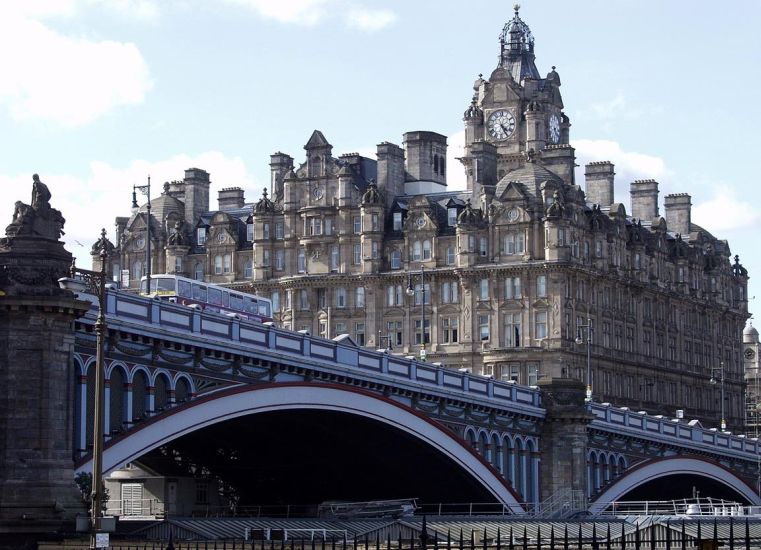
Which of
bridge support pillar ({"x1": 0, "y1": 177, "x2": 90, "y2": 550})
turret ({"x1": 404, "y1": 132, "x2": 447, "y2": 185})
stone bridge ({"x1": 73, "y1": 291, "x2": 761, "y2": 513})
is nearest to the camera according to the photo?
bridge support pillar ({"x1": 0, "y1": 177, "x2": 90, "y2": 550})

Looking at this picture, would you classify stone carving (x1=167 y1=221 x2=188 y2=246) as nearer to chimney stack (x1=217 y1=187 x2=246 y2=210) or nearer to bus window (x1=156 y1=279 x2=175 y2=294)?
chimney stack (x1=217 y1=187 x2=246 y2=210)

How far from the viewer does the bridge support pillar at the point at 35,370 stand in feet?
194

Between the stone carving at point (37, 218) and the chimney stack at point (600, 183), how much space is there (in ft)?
337

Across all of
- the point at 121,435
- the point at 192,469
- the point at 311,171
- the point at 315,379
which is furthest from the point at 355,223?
the point at 121,435

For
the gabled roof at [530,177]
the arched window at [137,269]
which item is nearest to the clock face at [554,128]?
the gabled roof at [530,177]

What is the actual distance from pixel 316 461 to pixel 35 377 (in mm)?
33233

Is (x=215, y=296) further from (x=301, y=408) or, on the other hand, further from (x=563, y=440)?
(x=301, y=408)

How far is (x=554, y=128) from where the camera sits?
16838 cm

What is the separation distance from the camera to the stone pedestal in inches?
2323

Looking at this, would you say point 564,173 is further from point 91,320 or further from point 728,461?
point 91,320

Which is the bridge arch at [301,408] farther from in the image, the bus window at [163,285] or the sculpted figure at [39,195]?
the bus window at [163,285]

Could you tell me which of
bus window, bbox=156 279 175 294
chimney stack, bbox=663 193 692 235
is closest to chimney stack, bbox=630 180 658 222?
chimney stack, bbox=663 193 692 235

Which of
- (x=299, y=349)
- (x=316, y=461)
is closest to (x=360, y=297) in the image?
(x=316, y=461)

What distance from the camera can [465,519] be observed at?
80188 millimetres
